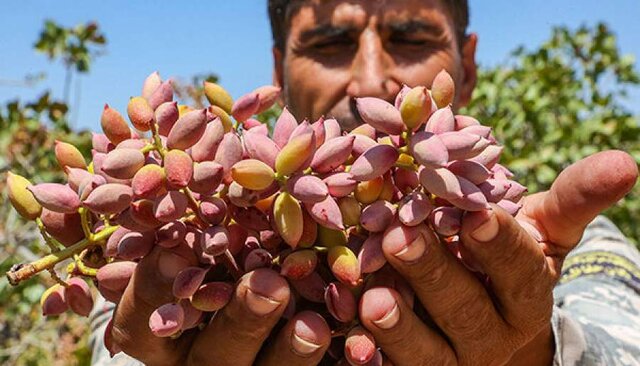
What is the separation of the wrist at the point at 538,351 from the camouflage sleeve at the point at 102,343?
792 mm

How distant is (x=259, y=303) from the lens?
933 mm

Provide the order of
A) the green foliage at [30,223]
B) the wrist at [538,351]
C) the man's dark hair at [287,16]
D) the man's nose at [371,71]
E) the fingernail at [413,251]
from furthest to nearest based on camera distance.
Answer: the green foliage at [30,223] → the man's dark hair at [287,16] → the man's nose at [371,71] → the wrist at [538,351] → the fingernail at [413,251]

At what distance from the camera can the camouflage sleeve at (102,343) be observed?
165 centimetres

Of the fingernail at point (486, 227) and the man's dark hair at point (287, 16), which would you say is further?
the man's dark hair at point (287, 16)

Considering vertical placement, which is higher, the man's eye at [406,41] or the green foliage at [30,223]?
the man's eye at [406,41]

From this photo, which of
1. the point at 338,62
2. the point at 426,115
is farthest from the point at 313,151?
the point at 338,62

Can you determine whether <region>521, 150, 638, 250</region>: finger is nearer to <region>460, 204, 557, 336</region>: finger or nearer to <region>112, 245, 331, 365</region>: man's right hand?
<region>460, 204, 557, 336</region>: finger

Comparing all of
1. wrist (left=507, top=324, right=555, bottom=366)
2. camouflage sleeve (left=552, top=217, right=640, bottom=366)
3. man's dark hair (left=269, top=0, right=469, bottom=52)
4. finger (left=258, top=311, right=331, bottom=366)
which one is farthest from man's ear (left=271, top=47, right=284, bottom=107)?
finger (left=258, top=311, right=331, bottom=366)

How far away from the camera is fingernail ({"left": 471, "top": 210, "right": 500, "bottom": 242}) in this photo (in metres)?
0.92

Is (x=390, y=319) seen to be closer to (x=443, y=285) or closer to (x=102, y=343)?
(x=443, y=285)

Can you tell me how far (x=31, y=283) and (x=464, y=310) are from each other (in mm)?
3828

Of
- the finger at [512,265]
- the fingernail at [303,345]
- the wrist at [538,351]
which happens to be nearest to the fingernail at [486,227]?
the finger at [512,265]

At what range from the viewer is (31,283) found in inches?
171

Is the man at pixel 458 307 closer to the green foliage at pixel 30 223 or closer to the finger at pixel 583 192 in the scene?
the finger at pixel 583 192
